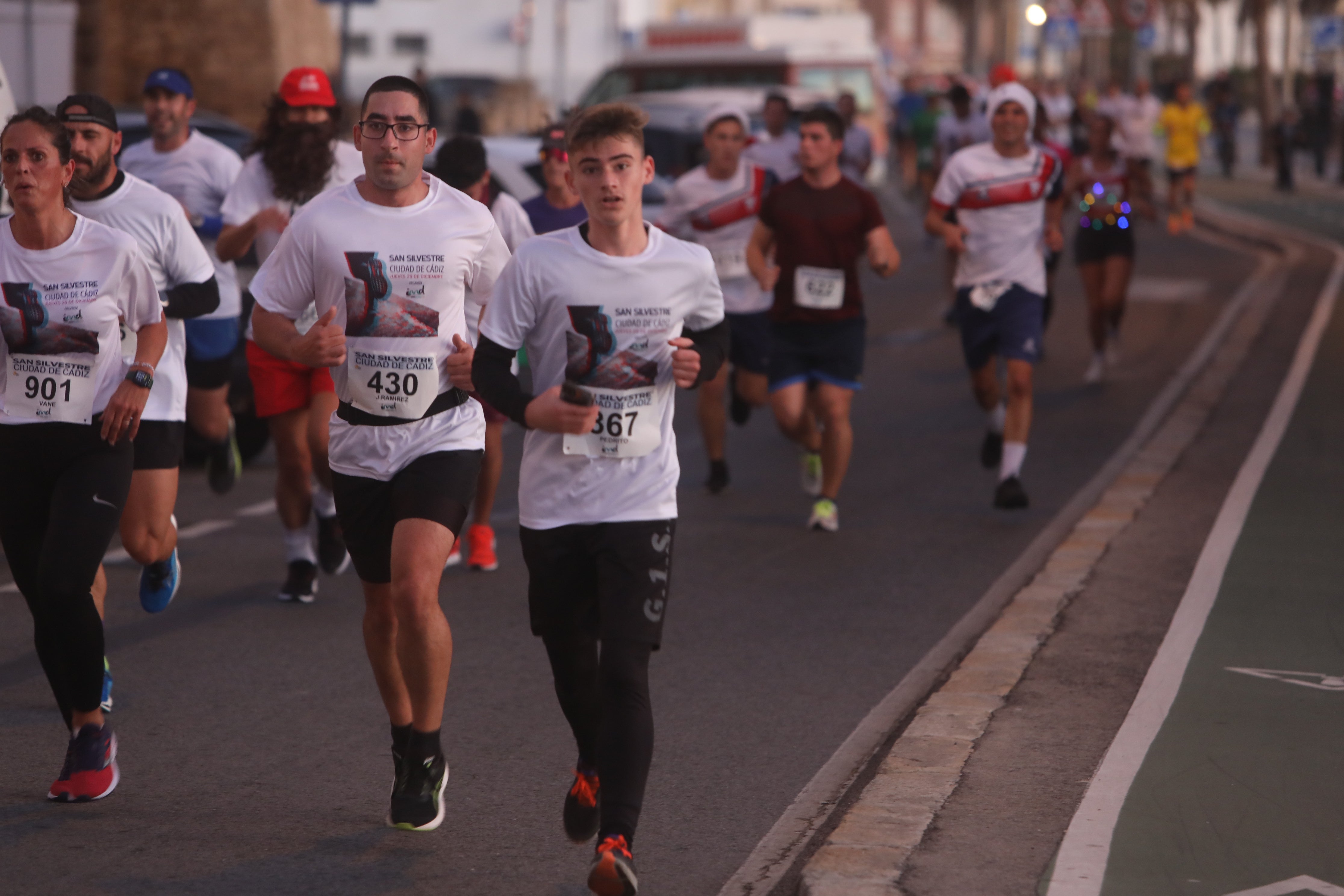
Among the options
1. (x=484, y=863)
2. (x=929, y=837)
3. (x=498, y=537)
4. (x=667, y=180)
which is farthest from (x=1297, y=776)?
(x=667, y=180)

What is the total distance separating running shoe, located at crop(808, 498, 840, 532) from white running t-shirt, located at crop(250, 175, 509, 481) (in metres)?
4.34

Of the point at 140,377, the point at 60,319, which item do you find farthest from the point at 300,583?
the point at 60,319

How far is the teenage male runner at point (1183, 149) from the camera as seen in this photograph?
30219 millimetres

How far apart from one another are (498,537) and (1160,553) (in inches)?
120

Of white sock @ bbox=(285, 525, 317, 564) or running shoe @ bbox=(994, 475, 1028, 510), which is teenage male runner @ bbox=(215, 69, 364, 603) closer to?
white sock @ bbox=(285, 525, 317, 564)

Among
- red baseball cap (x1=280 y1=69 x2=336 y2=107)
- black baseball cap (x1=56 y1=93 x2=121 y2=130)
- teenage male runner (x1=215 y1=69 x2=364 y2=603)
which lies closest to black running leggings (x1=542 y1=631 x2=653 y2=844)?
black baseball cap (x1=56 y1=93 x2=121 y2=130)

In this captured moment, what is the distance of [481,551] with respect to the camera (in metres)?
8.52

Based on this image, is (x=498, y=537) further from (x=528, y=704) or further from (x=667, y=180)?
(x=667, y=180)

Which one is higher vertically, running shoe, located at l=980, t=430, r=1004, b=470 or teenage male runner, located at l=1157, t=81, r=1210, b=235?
teenage male runner, located at l=1157, t=81, r=1210, b=235

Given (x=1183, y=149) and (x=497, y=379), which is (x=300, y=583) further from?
(x=1183, y=149)

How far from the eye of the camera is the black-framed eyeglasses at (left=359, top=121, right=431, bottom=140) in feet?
16.8

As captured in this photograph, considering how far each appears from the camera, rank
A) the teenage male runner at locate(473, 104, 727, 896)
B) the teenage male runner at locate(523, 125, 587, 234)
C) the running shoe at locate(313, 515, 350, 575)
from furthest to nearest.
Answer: the teenage male runner at locate(523, 125, 587, 234) → the running shoe at locate(313, 515, 350, 575) → the teenage male runner at locate(473, 104, 727, 896)

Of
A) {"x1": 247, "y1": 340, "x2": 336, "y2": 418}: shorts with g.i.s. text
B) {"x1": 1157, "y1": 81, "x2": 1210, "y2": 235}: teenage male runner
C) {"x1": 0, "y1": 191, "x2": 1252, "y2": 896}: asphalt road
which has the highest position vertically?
{"x1": 1157, "y1": 81, "x2": 1210, "y2": 235}: teenage male runner

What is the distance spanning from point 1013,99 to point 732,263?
5.57 feet
